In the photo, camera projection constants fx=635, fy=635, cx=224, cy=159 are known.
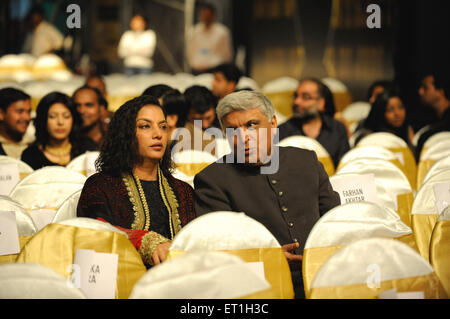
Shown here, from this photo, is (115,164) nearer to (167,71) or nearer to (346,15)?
(346,15)

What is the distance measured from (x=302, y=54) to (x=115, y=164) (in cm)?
627

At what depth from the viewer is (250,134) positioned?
2.78 meters

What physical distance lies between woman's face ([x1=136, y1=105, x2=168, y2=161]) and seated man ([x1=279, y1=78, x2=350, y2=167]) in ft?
6.46

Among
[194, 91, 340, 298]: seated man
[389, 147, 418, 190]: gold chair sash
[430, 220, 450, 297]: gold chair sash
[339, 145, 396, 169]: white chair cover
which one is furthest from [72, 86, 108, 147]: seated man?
[430, 220, 450, 297]: gold chair sash

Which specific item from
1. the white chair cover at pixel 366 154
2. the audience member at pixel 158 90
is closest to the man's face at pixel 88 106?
the audience member at pixel 158 90

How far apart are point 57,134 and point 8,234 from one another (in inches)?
72.5

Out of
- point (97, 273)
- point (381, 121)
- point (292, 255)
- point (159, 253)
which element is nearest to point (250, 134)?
point (292, 255)

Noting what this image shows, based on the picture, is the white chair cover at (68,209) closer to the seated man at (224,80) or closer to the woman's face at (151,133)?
the woman's face at (151,133)

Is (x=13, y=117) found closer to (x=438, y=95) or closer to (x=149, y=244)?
(x=149, y=244)

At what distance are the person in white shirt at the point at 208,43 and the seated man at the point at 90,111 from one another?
11.2ft

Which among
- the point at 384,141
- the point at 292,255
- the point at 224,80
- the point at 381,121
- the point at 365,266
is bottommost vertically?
the point at 292,255

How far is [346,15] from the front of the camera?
8.30m
